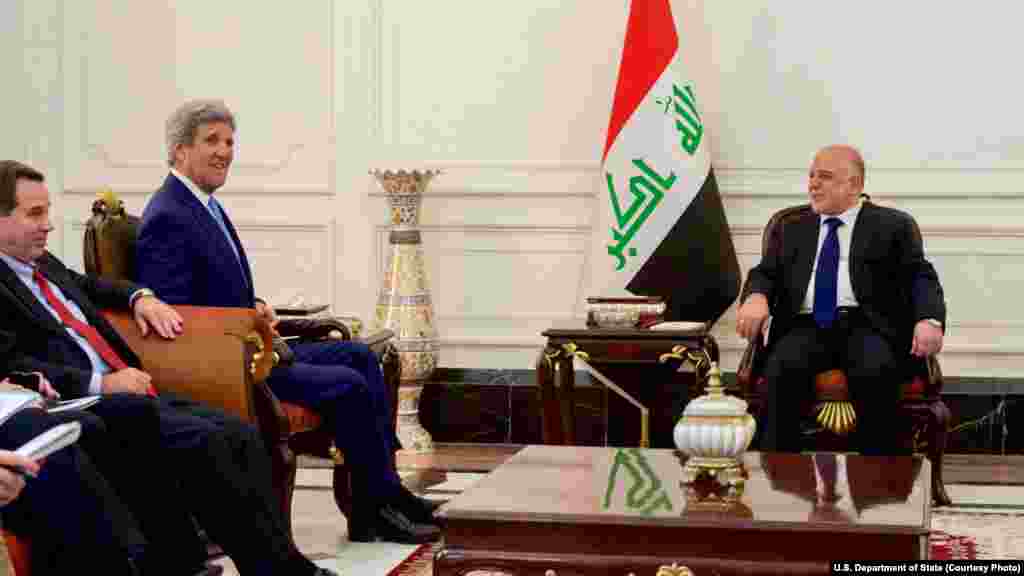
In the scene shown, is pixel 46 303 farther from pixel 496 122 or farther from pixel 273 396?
pixel 496 122

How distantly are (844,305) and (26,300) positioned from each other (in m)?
2.80

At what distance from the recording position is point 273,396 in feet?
14.6

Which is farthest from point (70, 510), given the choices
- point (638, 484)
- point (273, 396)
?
point (638, 484)

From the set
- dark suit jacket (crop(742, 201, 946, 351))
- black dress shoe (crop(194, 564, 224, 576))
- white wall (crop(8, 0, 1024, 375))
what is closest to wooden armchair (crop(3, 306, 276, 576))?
black dress shoe (crop(194, 564, 224, 576))

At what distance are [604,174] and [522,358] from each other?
959mm

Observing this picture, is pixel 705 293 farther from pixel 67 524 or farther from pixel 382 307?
pixel 67 524

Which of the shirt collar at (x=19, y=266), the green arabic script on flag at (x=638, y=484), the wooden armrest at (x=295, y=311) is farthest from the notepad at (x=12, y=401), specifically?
the wooden armrest at (x=295, y=311)

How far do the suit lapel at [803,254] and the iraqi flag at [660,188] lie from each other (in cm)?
89

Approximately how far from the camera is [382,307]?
6.76 meters

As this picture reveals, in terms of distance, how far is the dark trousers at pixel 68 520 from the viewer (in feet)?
11.1

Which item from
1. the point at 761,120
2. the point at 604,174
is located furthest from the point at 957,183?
the point at 604,174

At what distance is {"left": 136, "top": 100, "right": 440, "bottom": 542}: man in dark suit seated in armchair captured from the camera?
469 cm

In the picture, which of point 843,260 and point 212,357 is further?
point 843,260

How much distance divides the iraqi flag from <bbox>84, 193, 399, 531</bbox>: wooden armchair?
4.85 feet
